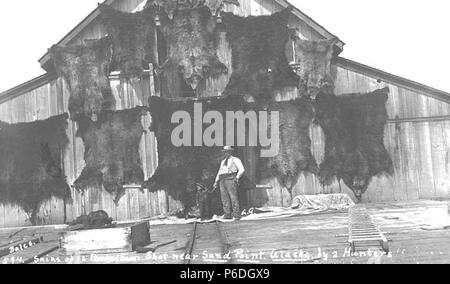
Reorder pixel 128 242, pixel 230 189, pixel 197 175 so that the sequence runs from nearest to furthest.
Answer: pixel 128 242 < pixel 230 189 < pixel 197 175

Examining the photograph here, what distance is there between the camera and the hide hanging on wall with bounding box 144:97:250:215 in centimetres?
1273

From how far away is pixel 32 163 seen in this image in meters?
13.2

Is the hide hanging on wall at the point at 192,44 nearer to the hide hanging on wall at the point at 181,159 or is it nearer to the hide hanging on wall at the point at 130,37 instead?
the hide hanging on wall at the point at 130,37

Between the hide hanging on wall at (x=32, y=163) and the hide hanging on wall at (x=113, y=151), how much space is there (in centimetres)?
65

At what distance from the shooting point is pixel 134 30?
13.3m

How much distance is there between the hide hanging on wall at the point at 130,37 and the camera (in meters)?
13.2

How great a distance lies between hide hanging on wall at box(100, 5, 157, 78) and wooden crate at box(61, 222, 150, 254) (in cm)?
697

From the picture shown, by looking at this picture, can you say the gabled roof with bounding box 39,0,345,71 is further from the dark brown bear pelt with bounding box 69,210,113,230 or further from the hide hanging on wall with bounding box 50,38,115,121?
the dark brown bear pelt with bounding box 69,210,113,230

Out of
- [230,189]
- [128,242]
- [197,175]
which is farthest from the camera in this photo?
[197,175]

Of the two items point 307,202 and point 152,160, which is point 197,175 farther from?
point 307,202

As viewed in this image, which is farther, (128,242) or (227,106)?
(227,106)

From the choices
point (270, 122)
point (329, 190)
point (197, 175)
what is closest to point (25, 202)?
point (197, 175)

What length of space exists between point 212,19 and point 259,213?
17.8ft

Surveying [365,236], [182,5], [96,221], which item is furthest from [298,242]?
[182,5]
